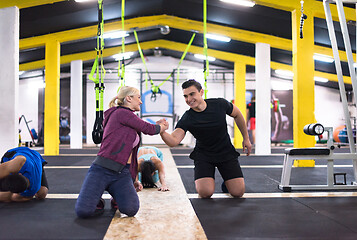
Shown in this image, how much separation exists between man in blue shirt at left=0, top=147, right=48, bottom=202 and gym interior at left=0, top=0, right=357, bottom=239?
0.38 ft

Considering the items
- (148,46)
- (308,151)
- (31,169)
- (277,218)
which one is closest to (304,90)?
(308,151)

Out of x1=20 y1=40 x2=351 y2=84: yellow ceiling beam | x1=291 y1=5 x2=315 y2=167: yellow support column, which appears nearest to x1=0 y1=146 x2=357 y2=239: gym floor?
x1=291 y1=5 x2=315 y2=167: yellow support column

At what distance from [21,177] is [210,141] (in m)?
1.79

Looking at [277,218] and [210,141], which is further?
[210,141]

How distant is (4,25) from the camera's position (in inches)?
224

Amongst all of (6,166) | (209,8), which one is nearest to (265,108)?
(209,8)

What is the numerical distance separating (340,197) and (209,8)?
610 cm

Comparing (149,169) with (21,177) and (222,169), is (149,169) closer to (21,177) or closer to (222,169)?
(222,169)

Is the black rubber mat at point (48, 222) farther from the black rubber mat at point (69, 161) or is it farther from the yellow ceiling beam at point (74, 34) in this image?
the yellow ceiling beam at point (74, 34)

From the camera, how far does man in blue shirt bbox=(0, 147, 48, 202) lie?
9.06 ft

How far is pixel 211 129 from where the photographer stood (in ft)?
10.6

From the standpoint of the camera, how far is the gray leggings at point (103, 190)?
2.40 metres

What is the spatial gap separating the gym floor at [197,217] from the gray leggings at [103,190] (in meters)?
0.09

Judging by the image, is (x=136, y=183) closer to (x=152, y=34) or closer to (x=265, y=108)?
(x=265, y=108)
